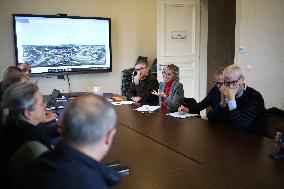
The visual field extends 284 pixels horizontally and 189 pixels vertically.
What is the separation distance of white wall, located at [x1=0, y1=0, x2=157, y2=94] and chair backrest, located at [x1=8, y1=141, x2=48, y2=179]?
409 cm

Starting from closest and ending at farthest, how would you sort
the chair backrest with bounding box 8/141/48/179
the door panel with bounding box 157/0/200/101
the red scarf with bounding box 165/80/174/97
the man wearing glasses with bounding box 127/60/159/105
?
the chair backrest with bounding box 8/141/48/179 < the red scarf with bounding box 165/80/174/97 < the man wearing glasses with bounding box 127/60/159/105 < the door panel with bounding box 157/0/200/101

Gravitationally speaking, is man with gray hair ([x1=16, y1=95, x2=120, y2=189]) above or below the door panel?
below

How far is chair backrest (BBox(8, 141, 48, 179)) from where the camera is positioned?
1262 millimetres

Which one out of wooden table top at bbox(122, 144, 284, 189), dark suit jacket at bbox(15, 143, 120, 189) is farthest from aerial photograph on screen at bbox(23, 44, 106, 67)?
dark suit jacket at bbox(15, 143, 120, 189)

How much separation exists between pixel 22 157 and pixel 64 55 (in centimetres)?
421

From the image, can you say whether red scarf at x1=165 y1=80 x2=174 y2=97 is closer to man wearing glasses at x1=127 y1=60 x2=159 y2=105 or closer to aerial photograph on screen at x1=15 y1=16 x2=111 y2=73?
man wearing glasses at x1=127 y1=60 x2=159 y2=105

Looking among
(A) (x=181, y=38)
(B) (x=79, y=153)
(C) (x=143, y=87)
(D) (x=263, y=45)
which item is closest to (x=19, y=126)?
(B) (x=79, y=153)

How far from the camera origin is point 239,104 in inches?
96.3

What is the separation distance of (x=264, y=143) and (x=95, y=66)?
410 centimetres

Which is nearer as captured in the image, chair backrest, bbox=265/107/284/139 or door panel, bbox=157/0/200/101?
chair backrest, bbox=265/107/284/139

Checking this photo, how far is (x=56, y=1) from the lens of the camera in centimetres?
519

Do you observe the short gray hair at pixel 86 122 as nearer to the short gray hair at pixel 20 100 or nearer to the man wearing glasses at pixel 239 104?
the short gray hair at pixel 20 100

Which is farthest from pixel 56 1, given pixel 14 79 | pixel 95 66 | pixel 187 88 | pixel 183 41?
pixel 14 79

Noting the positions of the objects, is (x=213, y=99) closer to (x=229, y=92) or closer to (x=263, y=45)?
(x=229, y=92)
